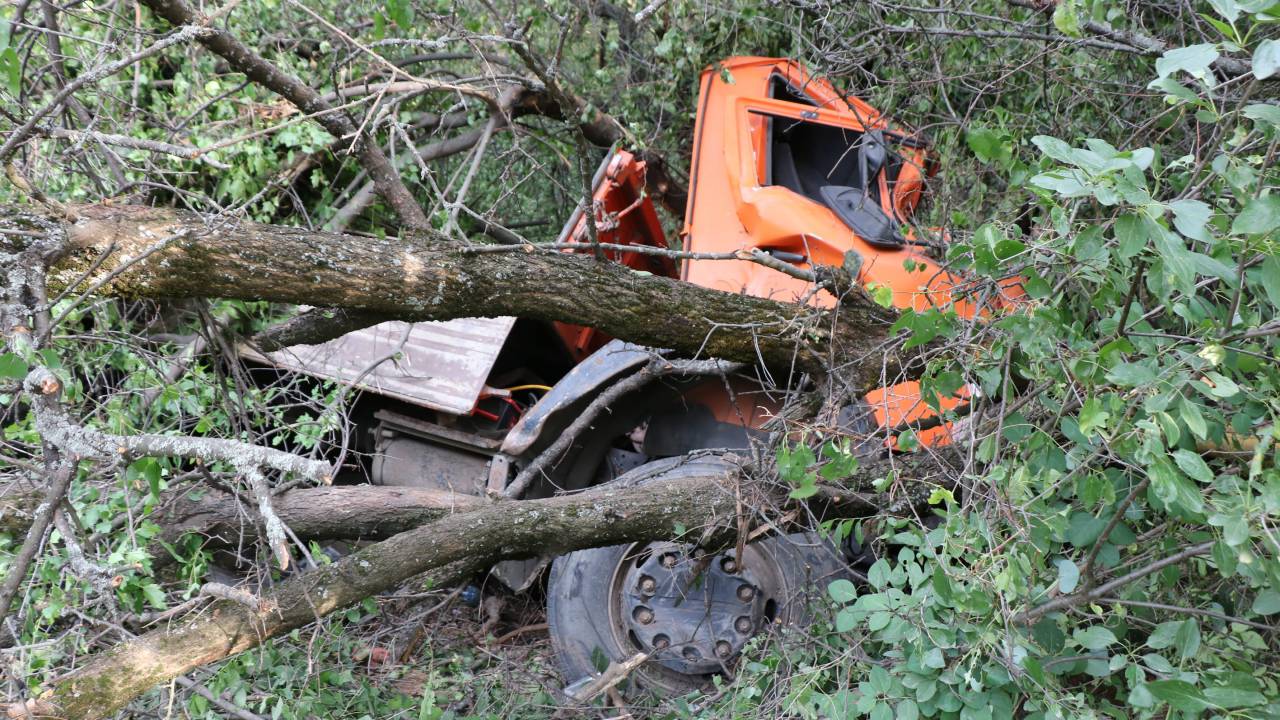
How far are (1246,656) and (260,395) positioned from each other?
3.54 meters

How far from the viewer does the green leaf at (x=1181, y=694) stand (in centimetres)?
208

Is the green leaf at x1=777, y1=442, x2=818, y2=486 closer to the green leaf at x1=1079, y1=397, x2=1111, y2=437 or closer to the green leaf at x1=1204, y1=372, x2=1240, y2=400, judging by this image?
the green leaf at x1=1079, y1=397, x2=1111, y2=437

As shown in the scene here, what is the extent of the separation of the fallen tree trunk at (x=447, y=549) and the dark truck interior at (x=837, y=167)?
51.9 inches

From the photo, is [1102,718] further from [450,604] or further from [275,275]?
[450,604]

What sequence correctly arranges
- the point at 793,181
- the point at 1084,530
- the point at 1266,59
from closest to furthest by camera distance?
Result: the point at 1266,59 < the point at 1084,530 < the point at 793,181

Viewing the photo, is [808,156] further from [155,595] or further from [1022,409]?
[155,595]

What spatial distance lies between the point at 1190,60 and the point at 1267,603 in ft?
4.11

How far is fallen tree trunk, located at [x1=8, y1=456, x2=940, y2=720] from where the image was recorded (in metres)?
2.57

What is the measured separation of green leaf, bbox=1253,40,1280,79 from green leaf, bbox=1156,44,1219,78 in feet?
0.23

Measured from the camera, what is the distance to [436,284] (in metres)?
3.16

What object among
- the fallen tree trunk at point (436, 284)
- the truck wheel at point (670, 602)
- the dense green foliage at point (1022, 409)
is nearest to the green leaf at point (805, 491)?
the dense green foliage at point (1022, 409)

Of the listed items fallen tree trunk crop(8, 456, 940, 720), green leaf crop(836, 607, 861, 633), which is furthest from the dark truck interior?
green leaf crop(836, 607, 861, 633)

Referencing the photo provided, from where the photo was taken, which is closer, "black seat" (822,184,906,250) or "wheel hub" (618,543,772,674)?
"wheel hub" (618,543,772,674)

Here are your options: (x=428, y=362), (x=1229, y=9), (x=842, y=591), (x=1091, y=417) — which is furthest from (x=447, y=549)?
(x=1229, y=9)
